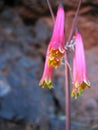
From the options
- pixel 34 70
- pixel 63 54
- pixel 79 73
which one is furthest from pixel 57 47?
pixel 34 70

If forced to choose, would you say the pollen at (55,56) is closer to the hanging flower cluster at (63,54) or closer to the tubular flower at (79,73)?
the hanging flower cluster at (63,54)

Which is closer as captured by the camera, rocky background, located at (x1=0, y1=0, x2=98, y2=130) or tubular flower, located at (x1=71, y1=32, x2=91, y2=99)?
tubular flower, located at (x1=71, y1=32, x2=91, y2=99)

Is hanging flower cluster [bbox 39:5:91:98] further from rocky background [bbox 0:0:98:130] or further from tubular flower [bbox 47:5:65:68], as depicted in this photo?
rocky background [bbox 0:0:98:130]

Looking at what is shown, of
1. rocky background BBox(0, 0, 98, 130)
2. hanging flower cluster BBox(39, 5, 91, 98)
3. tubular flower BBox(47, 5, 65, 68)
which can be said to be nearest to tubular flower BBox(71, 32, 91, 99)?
hanging flower cluster BBox(39, 5, 91, 98)

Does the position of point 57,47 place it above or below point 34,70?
below

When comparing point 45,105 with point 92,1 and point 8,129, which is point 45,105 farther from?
point 92,1

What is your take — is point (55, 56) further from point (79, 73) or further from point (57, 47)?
point (79, 73)

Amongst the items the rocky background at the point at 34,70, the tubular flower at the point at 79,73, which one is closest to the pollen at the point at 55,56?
the tubular flower at the point at 79,73
